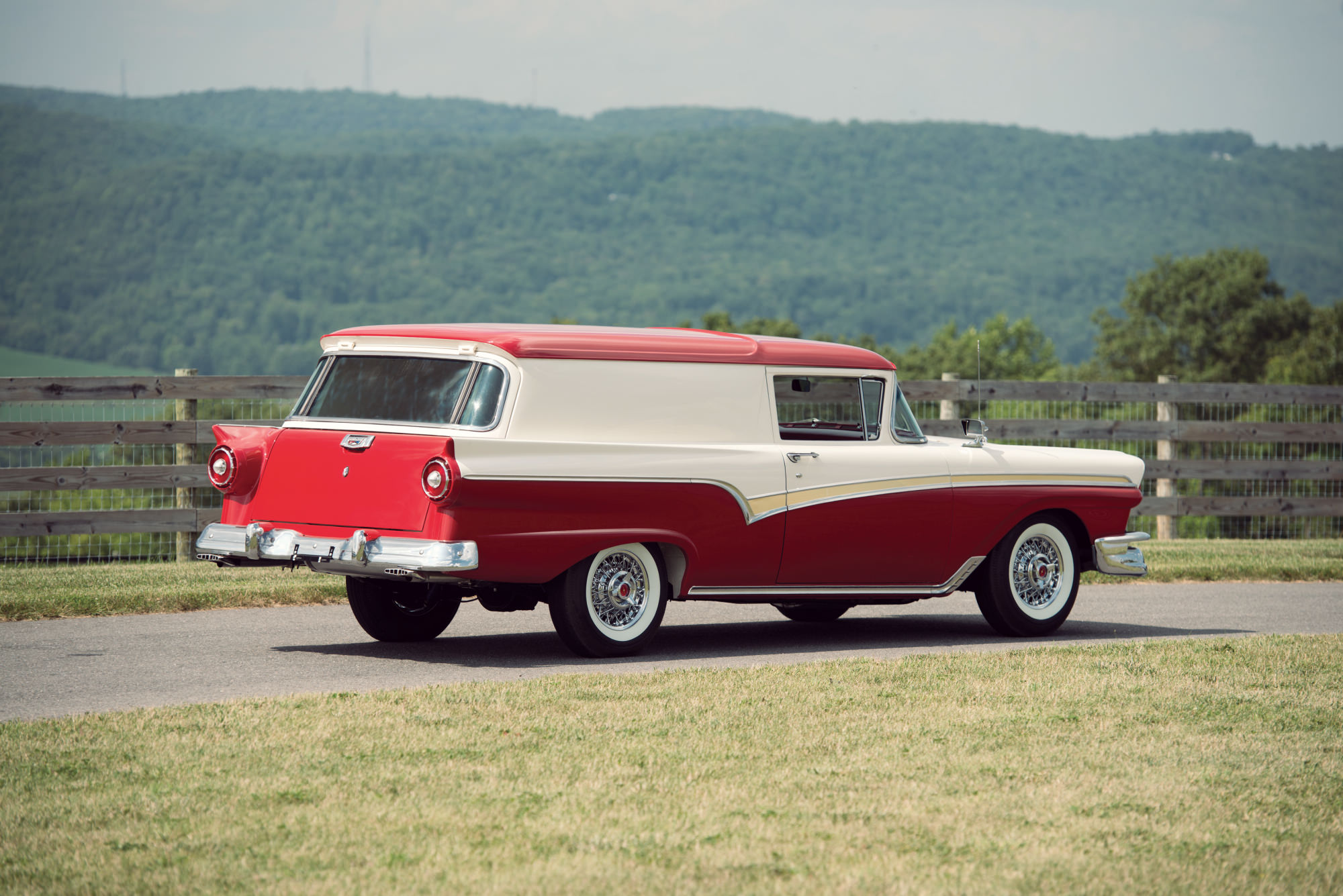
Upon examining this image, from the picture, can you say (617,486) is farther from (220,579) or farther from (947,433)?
(947,433)

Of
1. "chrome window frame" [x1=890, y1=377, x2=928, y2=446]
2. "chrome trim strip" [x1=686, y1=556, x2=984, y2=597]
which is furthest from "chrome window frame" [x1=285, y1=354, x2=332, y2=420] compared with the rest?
"chrome window frame" [x1=890, y1=377, x2=928, y2=446]

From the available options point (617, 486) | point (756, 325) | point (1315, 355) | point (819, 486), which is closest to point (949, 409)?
point (819, 486)

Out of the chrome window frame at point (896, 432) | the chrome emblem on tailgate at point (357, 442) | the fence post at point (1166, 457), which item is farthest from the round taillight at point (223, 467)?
the fence post at point (1166, 457)

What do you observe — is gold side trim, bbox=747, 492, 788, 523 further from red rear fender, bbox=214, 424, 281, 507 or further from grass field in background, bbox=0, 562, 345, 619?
grass field in background, bbox=0, 562, 345, 619

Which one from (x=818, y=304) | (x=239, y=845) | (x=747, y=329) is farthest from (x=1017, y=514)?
(x=818, y=304)

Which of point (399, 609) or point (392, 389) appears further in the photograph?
point (399, 609)

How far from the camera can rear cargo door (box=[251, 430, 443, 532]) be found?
8078mm

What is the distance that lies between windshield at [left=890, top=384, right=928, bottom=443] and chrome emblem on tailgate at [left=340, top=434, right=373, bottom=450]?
3.39 m

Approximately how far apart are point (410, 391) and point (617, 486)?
1.25 meters

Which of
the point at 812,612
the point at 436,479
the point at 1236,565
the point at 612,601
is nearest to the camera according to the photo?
the point at 436,479

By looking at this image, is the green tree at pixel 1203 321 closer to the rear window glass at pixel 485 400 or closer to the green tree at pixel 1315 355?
the green tree at pixel 1315 355

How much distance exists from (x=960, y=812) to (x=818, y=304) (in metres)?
184

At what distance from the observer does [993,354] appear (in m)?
124

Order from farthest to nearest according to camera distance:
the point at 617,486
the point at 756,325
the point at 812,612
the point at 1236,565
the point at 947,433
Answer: the point at 756,325 < the point at 947,433 < the point at 1236,565 < the point at 812,612 < the point at 617,486
